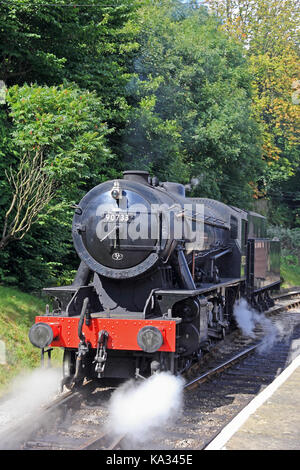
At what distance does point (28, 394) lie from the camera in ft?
25.6

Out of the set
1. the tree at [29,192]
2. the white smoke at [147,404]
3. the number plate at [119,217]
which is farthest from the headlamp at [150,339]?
the tree at [29,192]

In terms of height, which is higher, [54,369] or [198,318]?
[198,318]

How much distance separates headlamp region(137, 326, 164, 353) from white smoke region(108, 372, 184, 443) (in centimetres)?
63

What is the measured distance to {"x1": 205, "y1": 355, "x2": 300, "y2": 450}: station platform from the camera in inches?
202

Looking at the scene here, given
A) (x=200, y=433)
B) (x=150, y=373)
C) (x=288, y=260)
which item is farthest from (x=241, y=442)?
(x=288, y=260)

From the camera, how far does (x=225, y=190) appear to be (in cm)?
2469

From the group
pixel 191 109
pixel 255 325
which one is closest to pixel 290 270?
pixel 191 109

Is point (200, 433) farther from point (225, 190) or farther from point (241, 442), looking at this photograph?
point (225, 190)

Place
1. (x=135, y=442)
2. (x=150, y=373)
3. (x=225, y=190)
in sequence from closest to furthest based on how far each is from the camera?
1. (x=135, y=442)
2. (x=150, y=373)
3. (x=225, y=190)

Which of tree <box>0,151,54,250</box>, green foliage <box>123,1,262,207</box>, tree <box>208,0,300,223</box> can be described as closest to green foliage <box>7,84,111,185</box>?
tree <box>0,151,54,250</box>

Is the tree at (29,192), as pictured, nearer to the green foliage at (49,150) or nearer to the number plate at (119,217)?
the green foliage at (49,150)

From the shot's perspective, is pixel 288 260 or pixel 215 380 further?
pixel 288 260

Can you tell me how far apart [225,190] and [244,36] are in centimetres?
1547

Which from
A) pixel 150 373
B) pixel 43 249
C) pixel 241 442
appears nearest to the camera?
pixel 241 442
